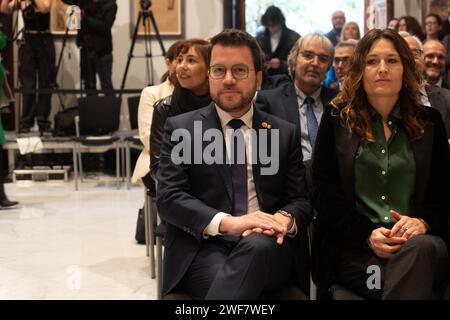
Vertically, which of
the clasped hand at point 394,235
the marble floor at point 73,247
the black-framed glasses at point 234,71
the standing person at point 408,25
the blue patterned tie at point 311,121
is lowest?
the marble floor at point 73,247

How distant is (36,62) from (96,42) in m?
0.74

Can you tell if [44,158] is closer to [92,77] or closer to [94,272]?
[92,77]

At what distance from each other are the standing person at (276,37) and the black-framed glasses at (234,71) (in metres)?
5.26

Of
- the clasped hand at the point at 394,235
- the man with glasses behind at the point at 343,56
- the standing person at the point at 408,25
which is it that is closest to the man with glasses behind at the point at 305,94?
the man with glasses behind at the point at 343,56

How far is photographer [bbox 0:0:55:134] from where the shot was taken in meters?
8.49

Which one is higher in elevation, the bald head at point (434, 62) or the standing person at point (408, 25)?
the standing person at point (408, 25)

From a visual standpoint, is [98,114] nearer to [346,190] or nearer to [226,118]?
[226,118]

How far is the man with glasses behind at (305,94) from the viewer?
3.77 meters

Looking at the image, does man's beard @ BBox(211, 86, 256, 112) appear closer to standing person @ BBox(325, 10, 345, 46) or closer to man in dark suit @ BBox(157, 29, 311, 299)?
man in dark suit @ BBox(157, 29, 311, 299)

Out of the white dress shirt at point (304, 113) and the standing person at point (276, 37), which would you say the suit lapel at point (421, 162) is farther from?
the standing person at point (276, 37)

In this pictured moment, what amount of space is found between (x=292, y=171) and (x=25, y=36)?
6636 mm

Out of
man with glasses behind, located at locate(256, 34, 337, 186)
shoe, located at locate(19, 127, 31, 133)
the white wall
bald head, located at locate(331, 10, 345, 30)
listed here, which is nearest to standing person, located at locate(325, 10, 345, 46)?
bald head, located at locate(331, 10, 345, 30)

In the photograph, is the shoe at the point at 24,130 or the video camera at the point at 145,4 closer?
the video camera at the point at 145,4

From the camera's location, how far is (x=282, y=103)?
3805 mm
